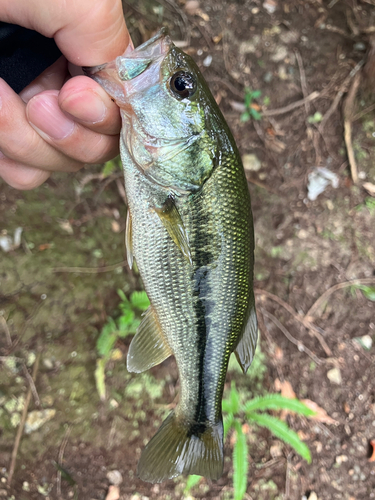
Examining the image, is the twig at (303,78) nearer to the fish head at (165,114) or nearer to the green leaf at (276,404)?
the fish head at (165,114)

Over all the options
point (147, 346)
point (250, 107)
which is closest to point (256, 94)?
point (250, 107)

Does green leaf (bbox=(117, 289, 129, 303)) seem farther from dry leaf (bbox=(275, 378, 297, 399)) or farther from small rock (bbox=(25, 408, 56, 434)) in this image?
dry leaf (bbox=(275, 378, 297, 399))

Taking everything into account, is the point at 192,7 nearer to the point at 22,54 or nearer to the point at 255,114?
the point at 255,114

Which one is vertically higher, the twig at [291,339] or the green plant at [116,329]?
the green plant at [116,329]

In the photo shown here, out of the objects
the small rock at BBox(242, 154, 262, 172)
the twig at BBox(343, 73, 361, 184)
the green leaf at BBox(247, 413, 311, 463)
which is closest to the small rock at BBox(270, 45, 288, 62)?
the twig at BBox(343, 73, 361, 184)

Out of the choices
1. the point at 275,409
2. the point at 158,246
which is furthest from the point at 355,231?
the point at 158,246

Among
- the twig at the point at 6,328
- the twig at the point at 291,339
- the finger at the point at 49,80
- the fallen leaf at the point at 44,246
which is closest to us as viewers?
the finger at the point at 49,80

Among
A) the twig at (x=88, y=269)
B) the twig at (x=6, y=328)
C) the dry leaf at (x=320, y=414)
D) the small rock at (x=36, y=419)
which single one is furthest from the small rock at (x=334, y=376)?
the twig at (x=6, y=328)
